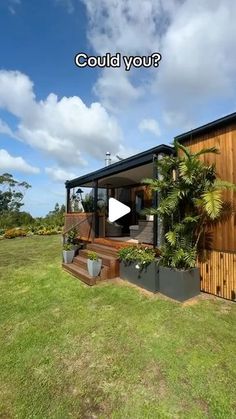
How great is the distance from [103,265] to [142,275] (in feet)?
4.70

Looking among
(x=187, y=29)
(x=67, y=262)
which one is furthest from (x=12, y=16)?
(x=67, y=262)

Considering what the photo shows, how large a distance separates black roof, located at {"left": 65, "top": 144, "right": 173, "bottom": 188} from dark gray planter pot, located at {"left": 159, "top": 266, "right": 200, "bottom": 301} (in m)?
2.92

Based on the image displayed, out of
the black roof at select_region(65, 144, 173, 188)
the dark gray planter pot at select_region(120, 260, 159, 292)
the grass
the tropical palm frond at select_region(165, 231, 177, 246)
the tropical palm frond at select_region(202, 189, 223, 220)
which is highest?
the black roof at select_region(65, 144, 173, 188)

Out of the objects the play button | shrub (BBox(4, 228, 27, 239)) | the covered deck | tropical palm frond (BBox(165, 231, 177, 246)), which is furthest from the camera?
shrub (BBox(4, 228, 27, 239))

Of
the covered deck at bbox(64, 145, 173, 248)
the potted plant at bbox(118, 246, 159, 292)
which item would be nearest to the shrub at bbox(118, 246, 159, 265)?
the potted plant at bbox(118, 246, 159, 292)

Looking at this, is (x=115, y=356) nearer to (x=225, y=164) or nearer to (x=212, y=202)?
(x=212, y=202)

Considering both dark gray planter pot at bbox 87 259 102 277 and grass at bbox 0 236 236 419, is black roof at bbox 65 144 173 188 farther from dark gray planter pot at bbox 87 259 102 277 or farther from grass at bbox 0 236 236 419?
grass at bbox 0 236 236 419

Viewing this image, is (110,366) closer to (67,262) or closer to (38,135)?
(67,262)

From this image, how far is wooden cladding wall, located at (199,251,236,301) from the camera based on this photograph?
4980mm

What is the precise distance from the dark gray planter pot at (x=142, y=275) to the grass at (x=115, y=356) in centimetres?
35

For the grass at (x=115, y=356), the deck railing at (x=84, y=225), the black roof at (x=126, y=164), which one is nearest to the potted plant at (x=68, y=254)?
the deck railing at (x=84, y=225)

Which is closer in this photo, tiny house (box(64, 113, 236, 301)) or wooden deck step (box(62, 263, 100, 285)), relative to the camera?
tiny house (box(64, 113, 236, 301))

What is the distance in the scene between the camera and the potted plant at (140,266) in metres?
5.52

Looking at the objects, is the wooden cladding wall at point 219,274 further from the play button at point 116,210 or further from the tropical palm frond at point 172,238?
the play button at point 116,210
